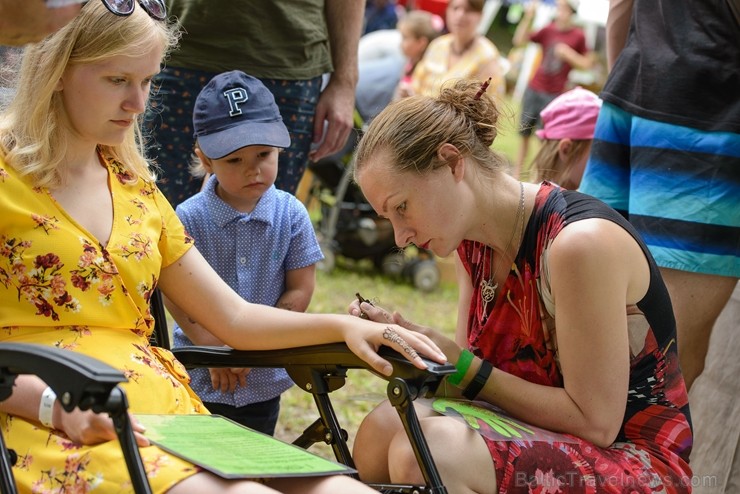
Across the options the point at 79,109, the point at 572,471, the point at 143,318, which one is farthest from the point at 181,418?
the point at 572,471

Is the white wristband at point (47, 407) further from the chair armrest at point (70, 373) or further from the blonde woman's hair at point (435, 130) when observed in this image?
the blonde woman's hair at point (435, 130)

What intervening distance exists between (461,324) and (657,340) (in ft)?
1.74

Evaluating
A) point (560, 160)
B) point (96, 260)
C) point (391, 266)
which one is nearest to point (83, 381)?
point (96, 260)

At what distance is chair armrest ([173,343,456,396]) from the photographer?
196 cm

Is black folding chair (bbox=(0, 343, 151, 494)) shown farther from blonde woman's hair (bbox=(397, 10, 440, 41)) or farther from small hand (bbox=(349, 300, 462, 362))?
blonde woman's hair (bbox=(397, 10, 440, 41))

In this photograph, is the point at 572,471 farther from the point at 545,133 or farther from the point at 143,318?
the point at 545,133

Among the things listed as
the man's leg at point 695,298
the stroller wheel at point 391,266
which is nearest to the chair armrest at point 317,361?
the man's leg at point 695,298

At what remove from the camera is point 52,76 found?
6.52 ft

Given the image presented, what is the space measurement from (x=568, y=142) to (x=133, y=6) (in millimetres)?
1950

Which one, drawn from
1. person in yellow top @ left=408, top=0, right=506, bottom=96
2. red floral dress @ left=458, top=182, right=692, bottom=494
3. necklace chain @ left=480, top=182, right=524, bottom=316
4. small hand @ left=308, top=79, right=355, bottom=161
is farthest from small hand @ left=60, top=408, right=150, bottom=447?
person in yellow top @ left=408, top=0, right=506, bottom=96

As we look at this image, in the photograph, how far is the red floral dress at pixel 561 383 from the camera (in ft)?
6.74

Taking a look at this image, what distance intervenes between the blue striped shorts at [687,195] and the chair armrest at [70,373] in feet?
5.53

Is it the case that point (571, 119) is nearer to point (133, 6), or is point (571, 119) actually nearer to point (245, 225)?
point (245, 225)

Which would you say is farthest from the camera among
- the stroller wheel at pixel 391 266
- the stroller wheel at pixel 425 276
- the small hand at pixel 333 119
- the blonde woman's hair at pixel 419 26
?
the blonde woman's hair at pixel 419 26
